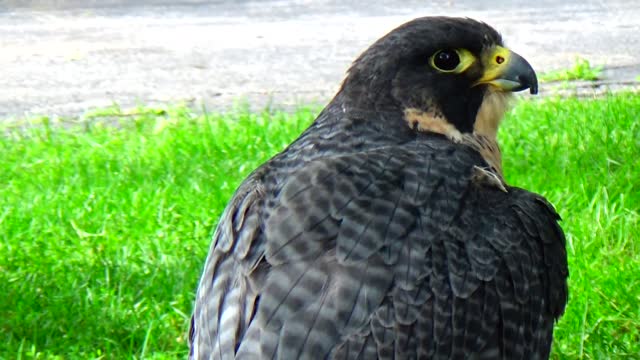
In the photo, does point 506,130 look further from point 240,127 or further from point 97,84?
point 97,84

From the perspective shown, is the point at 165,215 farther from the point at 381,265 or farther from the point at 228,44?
the point at 228,44

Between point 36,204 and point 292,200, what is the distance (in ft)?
8.96

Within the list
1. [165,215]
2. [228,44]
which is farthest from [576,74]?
[165,215]

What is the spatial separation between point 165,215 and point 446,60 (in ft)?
6.73

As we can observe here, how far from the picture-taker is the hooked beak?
3.96 metres

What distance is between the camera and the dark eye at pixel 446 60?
152 inches

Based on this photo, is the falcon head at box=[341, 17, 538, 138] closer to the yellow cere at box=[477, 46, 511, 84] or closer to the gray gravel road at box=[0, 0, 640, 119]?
the yellow cere at box=[477, 46, 511, 84]

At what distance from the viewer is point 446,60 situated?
3873 millimetres

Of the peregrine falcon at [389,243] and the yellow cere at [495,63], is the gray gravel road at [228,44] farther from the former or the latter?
the peregrine falcon at [389,243]

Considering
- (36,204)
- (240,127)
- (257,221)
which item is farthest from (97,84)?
(257,221)

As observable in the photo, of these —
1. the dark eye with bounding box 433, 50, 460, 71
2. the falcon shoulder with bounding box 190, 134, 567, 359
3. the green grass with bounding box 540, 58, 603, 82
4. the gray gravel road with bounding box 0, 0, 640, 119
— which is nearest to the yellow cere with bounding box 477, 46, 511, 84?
the dark eye with bounding box 433, 50, 460, 71

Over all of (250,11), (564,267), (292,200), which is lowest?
(250,11)

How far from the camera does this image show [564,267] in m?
3.60

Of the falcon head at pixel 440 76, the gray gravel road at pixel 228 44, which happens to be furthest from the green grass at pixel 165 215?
the gray gravel road at pixel 228 44
